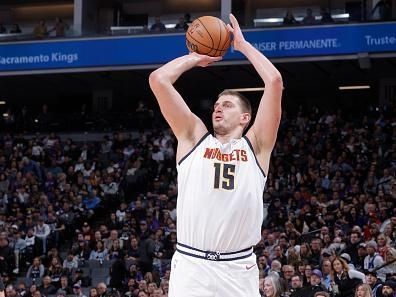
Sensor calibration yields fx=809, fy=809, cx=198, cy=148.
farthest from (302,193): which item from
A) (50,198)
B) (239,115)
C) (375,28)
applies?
(239,115)

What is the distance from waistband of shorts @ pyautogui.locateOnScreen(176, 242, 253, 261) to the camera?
4.87 m

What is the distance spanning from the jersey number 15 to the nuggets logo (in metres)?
0.04

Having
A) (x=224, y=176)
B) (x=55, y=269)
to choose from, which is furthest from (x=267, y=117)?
(x=55, y=269)

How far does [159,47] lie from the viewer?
23.7 meters

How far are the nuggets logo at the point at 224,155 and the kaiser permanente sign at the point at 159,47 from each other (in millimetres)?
17593

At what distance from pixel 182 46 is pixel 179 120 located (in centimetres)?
1852

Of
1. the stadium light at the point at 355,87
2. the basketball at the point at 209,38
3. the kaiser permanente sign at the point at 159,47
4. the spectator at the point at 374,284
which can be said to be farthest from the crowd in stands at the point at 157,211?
the basketball at the point at 209,38

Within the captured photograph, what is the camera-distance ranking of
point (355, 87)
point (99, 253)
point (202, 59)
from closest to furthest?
point (202, 59) < point (99, 253) < point (355, 87)

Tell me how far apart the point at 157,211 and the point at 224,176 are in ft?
49.9

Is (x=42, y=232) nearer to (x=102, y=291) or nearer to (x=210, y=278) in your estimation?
(x=102, y=291)

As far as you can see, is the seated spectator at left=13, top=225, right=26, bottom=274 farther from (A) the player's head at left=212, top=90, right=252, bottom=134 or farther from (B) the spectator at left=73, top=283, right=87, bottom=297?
(A) the player's head at left=212, top=90, right=252, bottom=134

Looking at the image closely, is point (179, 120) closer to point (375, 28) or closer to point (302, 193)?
point (302, 193)

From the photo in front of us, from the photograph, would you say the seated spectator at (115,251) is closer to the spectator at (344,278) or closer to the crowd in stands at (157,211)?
the crowd in stands at (157,211)

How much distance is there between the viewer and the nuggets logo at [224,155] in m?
4.96
